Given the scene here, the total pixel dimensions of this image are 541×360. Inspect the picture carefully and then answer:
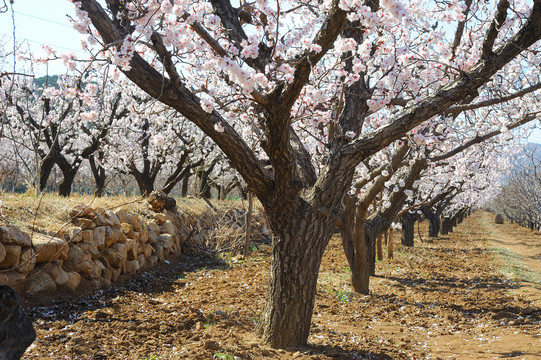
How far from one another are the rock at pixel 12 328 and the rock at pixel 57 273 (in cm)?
418

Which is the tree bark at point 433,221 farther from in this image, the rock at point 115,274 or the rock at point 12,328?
the rock at point 12,328

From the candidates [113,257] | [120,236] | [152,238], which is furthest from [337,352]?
[152,238]

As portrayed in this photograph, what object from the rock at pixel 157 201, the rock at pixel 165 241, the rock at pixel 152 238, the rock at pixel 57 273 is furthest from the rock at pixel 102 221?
A: the rock at pixel 157 201

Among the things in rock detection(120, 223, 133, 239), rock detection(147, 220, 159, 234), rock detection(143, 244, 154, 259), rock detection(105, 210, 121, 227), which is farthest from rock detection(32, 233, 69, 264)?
rock detection(147, 220, 159, 234)

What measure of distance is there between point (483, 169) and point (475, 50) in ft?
47.5

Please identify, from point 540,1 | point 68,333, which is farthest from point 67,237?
point 540,1

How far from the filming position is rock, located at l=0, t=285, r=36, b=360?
5.92 feet

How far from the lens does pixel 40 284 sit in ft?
17.8

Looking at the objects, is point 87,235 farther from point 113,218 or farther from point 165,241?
point 165,241

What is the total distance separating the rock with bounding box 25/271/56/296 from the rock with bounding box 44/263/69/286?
9 centimetres

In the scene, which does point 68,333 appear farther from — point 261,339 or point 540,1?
point 540,1

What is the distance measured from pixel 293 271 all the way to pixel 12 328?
259cm

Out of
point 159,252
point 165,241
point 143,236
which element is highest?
point 143,236

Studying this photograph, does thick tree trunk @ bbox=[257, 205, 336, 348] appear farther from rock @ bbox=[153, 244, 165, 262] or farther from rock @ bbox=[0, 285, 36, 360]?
rock @ bbox=[153, 244, 165, 262]
